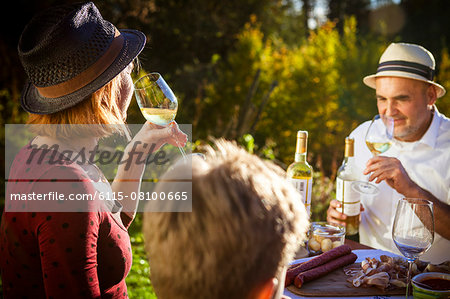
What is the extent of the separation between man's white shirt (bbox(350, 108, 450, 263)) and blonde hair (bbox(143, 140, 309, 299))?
200 cm

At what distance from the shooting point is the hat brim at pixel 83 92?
1.46 metres

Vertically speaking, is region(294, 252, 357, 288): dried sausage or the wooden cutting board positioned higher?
region(294, 252, 357, 288): dried sausage

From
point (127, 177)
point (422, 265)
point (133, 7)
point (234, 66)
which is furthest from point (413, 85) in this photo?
point (133, 7)

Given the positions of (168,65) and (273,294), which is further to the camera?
(168,65)

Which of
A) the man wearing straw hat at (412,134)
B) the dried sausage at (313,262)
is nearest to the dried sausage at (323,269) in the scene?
the dried sausage at (313,262)

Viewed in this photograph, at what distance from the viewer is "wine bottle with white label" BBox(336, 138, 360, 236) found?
6.97ft

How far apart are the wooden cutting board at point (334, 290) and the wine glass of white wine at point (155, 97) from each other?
2.59 ft

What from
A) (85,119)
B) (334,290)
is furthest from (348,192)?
(85,119)

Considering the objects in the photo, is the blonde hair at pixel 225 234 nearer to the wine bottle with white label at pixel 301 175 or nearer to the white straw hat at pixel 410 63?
the wine bottle with white label at pixel 301 175

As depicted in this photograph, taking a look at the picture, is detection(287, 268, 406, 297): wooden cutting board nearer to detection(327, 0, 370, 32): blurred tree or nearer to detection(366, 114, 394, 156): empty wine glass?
detection(366, 114, 394, 156): empty wine glass

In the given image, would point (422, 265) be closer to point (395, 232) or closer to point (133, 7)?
point (395, 232)

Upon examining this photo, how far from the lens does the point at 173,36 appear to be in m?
10.4

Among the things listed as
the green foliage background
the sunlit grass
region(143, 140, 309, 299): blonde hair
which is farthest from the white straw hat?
the green foliage background

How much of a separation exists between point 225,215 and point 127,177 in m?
1.20
